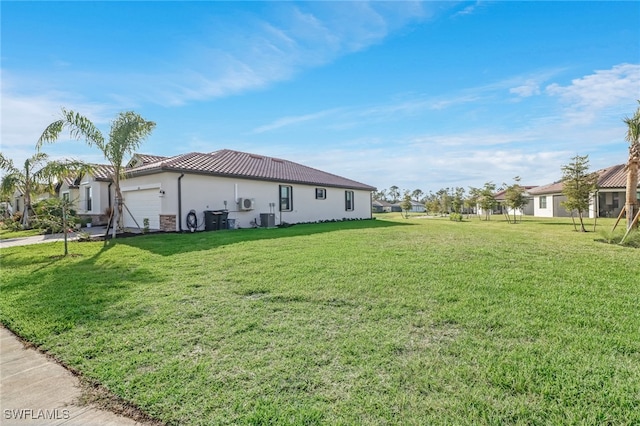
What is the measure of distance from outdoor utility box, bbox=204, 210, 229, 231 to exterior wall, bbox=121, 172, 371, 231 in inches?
11.2

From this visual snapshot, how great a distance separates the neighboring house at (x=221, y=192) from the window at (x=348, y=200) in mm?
1789

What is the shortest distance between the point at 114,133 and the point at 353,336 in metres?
12.4

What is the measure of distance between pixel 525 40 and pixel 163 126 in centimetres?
1391

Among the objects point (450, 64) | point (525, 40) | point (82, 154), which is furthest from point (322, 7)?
point (82, 154)

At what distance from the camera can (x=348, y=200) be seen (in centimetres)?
2395

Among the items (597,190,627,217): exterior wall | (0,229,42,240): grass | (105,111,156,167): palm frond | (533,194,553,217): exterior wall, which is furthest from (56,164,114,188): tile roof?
(533,194,553,217): exterior wall

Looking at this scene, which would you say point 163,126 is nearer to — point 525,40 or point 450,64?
point 450,64

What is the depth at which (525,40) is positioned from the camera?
10.5m

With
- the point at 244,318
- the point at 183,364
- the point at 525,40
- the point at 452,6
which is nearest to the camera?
the point at 183,364

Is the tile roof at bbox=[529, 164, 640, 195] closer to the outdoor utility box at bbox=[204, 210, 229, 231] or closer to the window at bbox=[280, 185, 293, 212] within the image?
the window at bbox=[280, 185, 293, 212]

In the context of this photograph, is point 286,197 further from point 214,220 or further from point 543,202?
point 543,202

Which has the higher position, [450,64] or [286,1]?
[286,1]

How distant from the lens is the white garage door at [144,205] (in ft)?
46.1

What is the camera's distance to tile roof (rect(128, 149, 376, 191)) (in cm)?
1378
